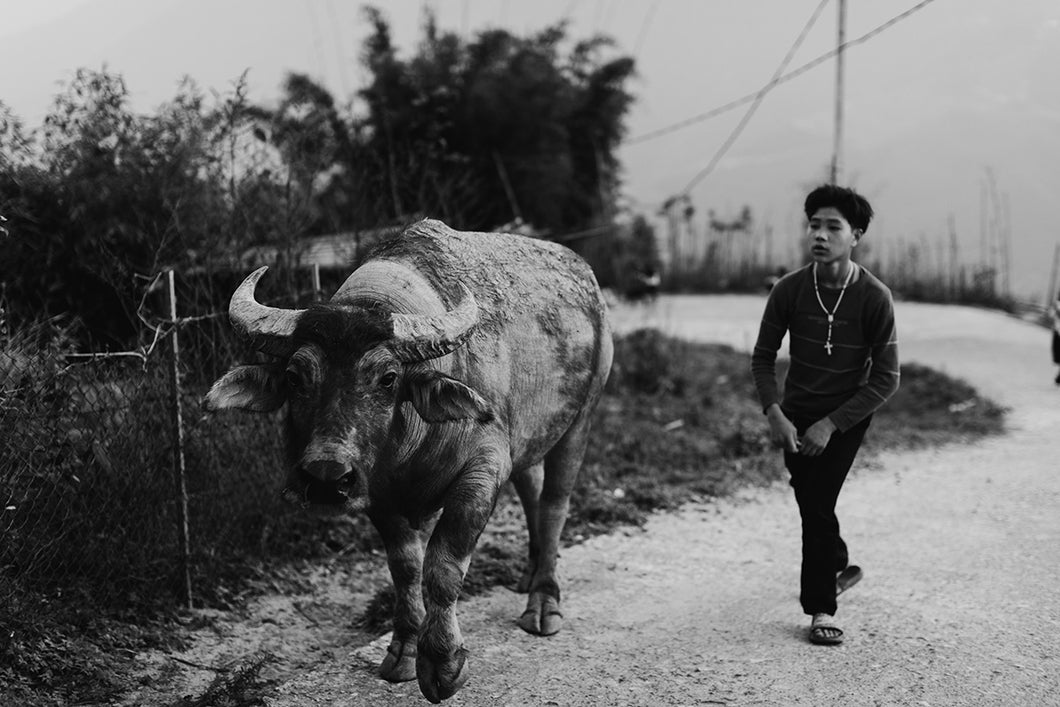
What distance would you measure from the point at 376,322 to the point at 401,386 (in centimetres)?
26

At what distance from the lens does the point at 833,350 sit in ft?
13.5

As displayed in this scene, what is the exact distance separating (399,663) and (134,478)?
151 centimetres

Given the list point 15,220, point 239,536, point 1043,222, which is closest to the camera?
point 239,536

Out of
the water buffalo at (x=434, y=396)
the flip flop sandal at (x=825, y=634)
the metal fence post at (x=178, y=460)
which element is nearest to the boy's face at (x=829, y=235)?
the water buffalo at (x=434, y=396)

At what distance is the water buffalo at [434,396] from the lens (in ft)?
10.3

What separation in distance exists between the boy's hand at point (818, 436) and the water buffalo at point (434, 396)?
1.00 metres

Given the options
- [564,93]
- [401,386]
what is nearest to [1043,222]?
[564,93]

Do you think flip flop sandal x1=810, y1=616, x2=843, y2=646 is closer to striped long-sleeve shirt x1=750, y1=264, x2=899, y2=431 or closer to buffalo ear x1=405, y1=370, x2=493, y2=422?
striped long-sleeve shirt x1=750, y1=264, x2=899, y2=431

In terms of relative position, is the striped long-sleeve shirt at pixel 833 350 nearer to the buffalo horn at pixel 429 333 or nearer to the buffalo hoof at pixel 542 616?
the buffalo hoof at pixel 542 616

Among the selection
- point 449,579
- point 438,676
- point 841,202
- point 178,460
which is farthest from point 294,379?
point 841,202

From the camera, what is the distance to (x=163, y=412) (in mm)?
4434

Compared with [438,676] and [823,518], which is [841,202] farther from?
[438,676]

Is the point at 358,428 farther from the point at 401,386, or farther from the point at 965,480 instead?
the point at 965,480

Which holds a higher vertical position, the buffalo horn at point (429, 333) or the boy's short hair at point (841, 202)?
the boy's short hair at point (841, 202)
